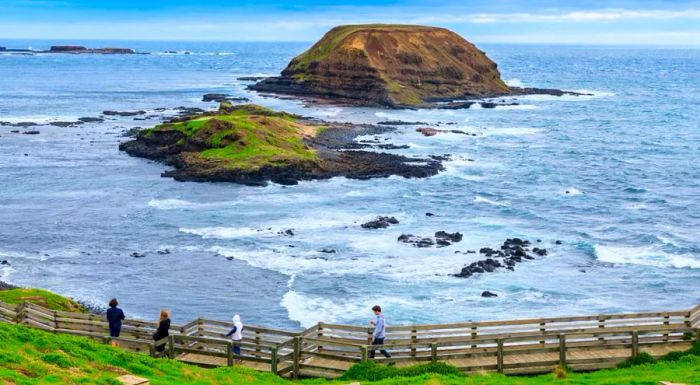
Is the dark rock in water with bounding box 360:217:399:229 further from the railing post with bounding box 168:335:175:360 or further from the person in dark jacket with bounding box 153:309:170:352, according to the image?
the railing post with bounding box 168:335:175:360

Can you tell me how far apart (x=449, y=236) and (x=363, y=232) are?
241 inches

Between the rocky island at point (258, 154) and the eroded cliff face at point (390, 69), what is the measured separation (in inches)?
2036

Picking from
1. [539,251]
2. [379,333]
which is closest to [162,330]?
[379,333]

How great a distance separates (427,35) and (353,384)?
16533 cm

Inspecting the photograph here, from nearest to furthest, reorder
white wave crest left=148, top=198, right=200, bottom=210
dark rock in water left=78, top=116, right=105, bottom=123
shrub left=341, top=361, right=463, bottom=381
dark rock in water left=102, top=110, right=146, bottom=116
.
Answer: shrub left=341, top=361, right=463, bottom=381, white wave crest left=148, top=198, right=200, bottom=210, dark rock in water left=78, top=116, right=105, bottom=123, dark rock in water left=102, top=110, right=146, bottom=116

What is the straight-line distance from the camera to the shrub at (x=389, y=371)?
22.8 metres

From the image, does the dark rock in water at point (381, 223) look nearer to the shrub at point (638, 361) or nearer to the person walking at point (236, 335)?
the person walking at point (236, 335)

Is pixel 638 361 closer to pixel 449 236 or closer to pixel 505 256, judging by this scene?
pixel 505 256

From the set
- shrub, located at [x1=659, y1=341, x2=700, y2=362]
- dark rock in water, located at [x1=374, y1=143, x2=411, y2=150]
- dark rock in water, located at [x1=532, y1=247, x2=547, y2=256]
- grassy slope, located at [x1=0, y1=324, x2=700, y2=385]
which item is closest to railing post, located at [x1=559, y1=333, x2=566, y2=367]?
grassy slope, located at [x1=0, y1=324, x2=700, y2=385]

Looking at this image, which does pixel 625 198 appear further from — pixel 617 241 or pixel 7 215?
pixel 7 215

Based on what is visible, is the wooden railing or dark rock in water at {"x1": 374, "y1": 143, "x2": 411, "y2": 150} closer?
the wooden railing

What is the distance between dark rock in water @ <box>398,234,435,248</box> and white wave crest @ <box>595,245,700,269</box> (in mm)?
10839

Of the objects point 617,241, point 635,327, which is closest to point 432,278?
point 617,241

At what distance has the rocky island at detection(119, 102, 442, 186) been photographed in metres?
81.6
